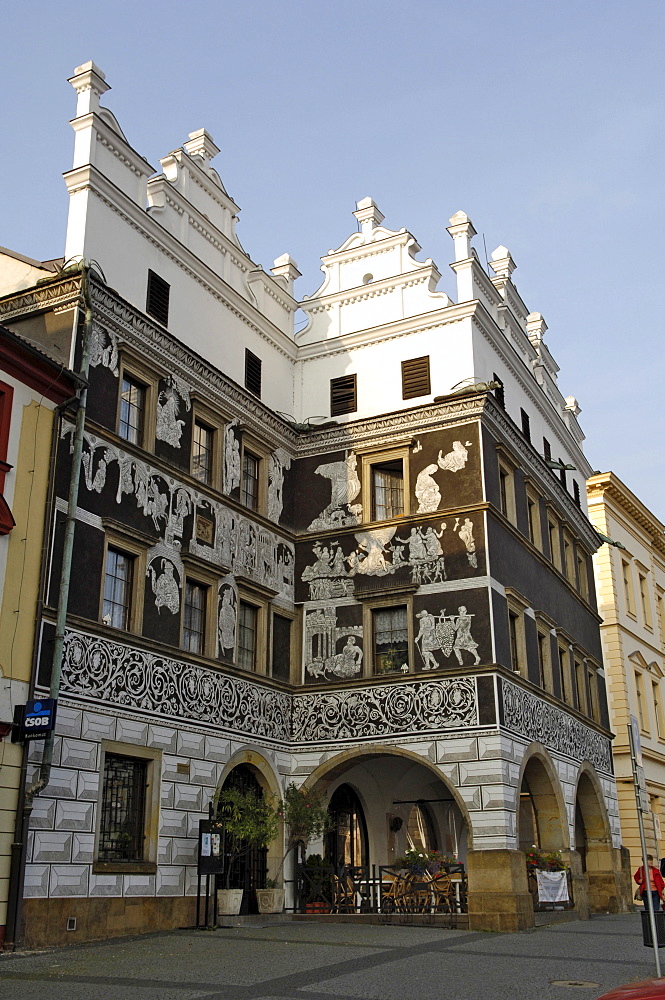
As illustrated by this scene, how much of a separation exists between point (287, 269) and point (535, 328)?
28.6ft

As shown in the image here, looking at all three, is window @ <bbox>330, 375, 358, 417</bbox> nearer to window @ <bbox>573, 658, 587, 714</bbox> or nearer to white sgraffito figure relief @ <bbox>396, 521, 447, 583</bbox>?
white sgraffito figure relief @ <bbox>396, 521, 447, 583</bbox>

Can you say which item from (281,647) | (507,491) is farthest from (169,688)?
(507,491)

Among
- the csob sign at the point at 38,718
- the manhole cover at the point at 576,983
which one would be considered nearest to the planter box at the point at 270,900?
the csob sign at the point at 38,718

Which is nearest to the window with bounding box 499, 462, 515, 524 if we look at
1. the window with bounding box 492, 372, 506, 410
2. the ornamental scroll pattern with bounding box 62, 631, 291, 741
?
the window with bounding box 492, 372, 506, 410

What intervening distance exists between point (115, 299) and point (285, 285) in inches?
303

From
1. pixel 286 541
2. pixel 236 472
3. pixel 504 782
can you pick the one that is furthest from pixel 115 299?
pixel 504 782

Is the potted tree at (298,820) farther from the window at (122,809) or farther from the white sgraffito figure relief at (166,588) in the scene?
the white sgraffito figure relief at (166,588)

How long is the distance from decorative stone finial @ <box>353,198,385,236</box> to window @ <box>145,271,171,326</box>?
752 cm

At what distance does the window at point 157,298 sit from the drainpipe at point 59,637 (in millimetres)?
2263

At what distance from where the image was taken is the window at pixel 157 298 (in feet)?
67.2

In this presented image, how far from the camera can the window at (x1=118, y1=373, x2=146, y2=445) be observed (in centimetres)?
1894

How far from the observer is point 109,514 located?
58.5ft

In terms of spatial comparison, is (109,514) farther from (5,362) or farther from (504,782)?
(504,782)

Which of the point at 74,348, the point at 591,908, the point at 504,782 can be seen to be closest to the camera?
the point at 74,348
